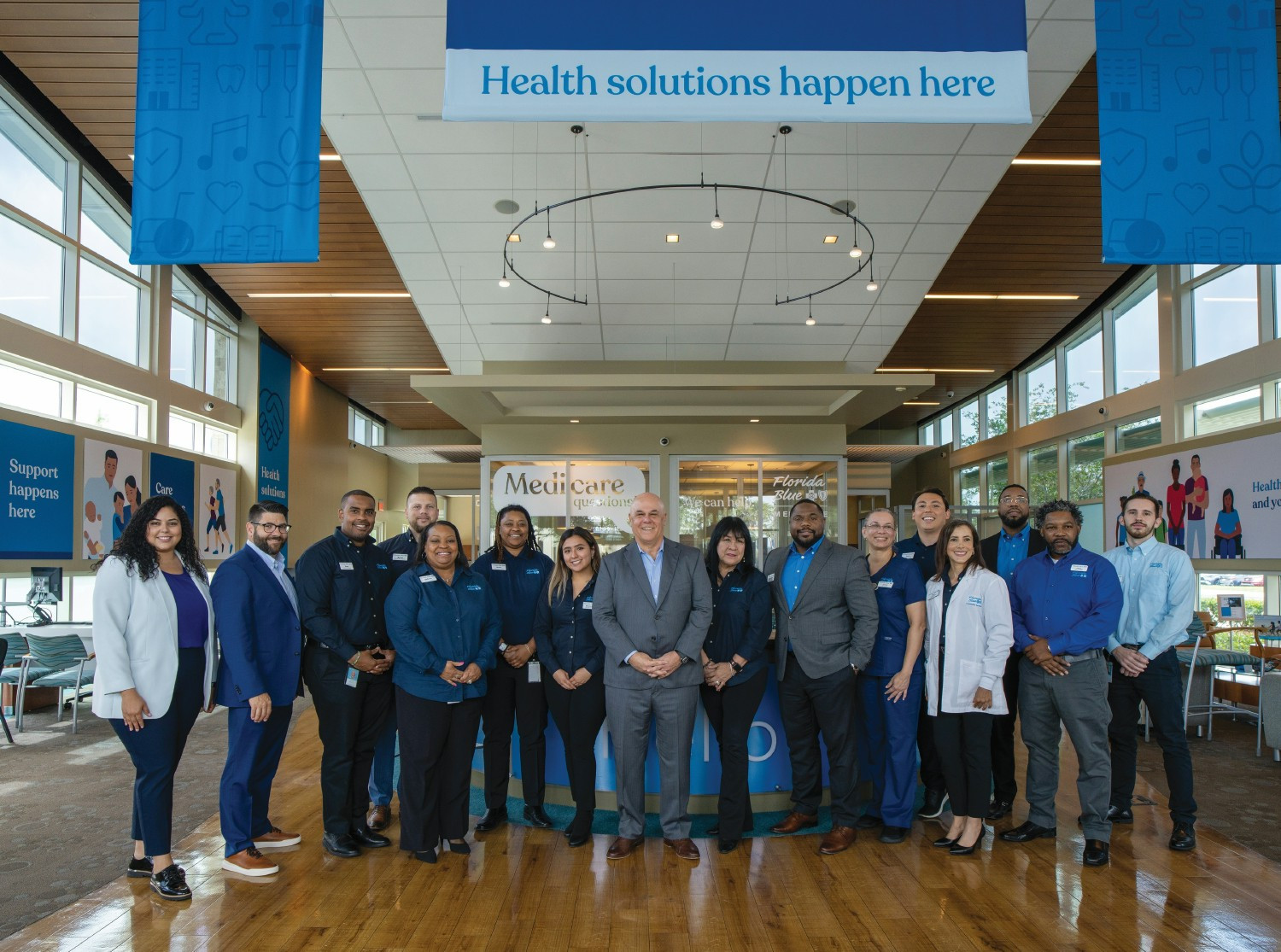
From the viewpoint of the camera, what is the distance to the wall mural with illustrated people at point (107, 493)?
9.79 meters

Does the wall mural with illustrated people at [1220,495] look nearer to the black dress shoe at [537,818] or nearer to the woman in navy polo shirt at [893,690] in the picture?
the woman in navy polo shirt at [893,690]

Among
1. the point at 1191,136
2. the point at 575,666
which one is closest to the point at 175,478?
the point at 575,666

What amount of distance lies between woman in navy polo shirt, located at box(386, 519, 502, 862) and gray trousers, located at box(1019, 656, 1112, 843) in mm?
2645

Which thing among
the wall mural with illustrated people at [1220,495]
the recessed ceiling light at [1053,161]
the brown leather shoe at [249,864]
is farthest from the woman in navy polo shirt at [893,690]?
the wall mural with illustrated people at [1220,495]

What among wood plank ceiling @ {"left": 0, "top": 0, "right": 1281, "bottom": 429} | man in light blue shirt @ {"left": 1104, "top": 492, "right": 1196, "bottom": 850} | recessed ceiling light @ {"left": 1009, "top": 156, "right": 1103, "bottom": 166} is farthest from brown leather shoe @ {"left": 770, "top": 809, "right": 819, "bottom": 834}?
recessed ceiling light @ {"left": 1009, "top": 156, "right": 1103, "bottom": 166}

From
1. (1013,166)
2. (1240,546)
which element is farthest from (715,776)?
(1240,546)

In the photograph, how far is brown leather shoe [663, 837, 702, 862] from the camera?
13.2 ft

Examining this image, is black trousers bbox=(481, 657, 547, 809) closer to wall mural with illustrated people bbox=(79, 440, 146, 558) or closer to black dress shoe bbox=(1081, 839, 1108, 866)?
black dress shoe bbox=(1081, 839, 1108, 866)

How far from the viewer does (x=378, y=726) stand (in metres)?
4.35

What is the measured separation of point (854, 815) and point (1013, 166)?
6254mm

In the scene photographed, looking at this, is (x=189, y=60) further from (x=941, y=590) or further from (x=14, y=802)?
(x=14, y=802)

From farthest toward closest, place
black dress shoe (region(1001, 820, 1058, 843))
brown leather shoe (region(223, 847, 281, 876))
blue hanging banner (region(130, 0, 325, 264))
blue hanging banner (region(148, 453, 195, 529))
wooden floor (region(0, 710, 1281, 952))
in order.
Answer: blue hanging banner (region(148, 453, 195, 529))
black dress shoe (region(1001, 820, 1058, 843))
brown leather shoe (region(223, 847, 281, 876))
blue hanging banner (region(130, 0, 325, 264))
wooden floor (region(0, 710, 1281, 952))

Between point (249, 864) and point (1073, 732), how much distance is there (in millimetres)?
3806

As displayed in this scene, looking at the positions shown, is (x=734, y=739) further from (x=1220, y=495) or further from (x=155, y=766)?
(x=1220, y=495)
